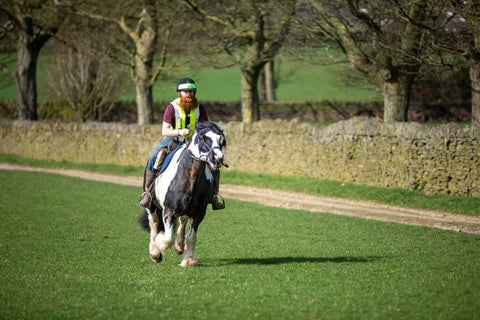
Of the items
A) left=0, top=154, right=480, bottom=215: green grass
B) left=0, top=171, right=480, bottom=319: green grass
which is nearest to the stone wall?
left=0, top=154, right=480, bottom=215: green grass

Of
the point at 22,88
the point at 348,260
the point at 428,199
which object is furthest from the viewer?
the point at 22,88

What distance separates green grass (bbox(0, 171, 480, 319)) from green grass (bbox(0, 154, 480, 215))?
9.07ft

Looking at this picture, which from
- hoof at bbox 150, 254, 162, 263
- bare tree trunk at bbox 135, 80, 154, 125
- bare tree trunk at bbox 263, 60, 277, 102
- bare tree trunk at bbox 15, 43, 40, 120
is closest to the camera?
hoof at bbox 150, 254, 162, 263

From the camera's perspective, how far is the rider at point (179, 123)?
12125mm

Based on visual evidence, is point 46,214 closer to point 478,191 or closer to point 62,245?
point 62,245

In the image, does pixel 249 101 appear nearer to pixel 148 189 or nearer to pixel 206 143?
pixel 148 189

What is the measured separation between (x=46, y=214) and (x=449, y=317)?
40.6 ft

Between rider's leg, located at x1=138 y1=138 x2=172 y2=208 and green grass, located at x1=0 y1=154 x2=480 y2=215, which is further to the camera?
green grass, located at x1=0 y1=154 x2=480 y2=215

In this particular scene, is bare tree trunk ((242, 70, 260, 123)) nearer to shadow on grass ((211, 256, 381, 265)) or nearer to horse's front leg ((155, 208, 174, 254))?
shadow on grass ((211, 256, 381, 265))

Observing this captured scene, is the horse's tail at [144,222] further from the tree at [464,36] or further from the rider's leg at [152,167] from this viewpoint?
the tree at [464,36]

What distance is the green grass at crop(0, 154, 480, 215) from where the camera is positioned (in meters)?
19.8

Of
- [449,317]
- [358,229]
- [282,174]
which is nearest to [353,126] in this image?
[282,174]

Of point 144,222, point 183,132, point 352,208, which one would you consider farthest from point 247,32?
point 183,132

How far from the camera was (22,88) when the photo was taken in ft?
137
